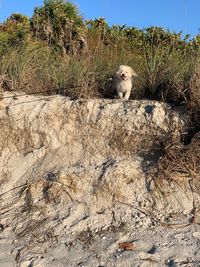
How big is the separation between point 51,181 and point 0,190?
0.72 m

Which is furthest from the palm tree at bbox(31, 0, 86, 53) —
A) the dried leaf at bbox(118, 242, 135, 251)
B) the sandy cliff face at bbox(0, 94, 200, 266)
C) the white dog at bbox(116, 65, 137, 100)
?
the dried leaf at bbox(118, 242, 135, 251)

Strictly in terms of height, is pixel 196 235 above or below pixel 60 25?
below

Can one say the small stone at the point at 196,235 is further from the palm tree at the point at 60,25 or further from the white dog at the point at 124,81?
the palm tree at the point at 60,25

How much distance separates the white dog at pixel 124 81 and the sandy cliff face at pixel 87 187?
0.73ft

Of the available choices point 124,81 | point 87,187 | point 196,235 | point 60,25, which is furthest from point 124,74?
point 60,25

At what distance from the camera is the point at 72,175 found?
5609mm

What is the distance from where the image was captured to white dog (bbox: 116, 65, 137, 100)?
6.06 m

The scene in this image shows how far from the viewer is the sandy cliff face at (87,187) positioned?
4688 millimetres

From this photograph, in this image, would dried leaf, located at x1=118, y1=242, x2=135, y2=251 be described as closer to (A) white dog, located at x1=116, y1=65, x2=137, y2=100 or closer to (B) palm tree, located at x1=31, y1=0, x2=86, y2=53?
(A) white dog, located at x1=116, y1=65, x2=137, y2=100

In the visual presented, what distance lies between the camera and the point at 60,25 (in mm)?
9078

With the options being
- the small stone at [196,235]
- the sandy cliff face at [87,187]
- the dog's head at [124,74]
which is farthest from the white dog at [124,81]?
the small stone at [196,235]

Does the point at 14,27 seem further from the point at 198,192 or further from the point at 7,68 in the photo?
the point at 198,192

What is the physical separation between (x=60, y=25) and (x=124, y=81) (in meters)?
3.53

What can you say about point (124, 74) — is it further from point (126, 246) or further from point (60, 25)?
point (60, 25)
